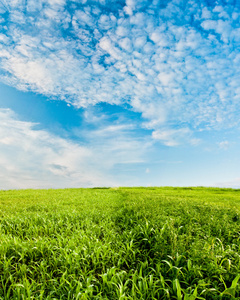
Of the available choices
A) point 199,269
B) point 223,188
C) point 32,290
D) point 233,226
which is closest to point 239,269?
point 199,269

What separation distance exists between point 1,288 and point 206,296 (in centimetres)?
384

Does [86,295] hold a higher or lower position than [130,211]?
lower

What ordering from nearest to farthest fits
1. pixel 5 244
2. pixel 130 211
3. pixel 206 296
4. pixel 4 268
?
pixel 206 296 → pixel 4 268 → pixel 5 244 → pixel 130 211

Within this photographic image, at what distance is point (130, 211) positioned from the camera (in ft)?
28.5

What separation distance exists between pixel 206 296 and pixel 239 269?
38.7 inches

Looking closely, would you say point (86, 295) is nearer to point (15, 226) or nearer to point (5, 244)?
point (5, 244)

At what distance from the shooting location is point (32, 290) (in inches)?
140

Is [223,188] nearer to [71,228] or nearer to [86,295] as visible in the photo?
[71,228]

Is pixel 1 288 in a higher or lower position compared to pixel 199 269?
lower

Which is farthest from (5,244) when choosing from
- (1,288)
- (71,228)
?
(71,228)

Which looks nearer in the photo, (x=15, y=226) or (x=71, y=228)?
(x=71, y=228)

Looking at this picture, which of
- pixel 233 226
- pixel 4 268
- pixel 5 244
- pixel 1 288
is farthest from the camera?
pixel 233 226

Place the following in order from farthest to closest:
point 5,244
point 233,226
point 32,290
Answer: point 233,226 → point 5,244 → point 32,290

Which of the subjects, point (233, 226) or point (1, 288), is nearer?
point (1, 288)
